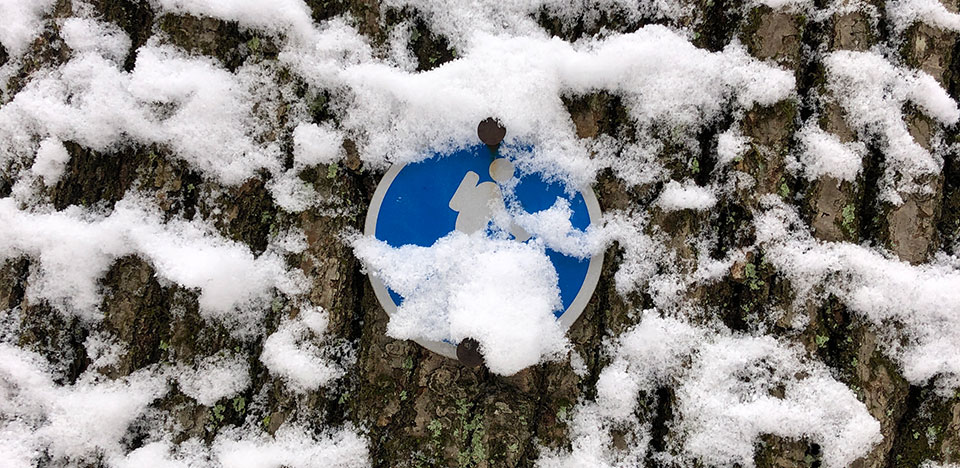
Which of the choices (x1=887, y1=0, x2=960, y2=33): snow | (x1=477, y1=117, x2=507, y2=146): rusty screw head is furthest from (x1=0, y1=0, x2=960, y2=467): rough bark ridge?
(x1=477, y1=117, x2=507, y2=146): rusty screw head

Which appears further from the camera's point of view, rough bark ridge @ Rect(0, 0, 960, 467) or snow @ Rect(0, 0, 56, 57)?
snow @ Rect(0, 0, 56, 57)

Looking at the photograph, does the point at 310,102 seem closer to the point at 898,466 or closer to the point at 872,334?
the point at 872,334

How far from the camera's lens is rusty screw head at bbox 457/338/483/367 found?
4.06 feet

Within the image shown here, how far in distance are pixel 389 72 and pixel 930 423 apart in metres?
1.35

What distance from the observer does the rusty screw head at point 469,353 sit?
124cm

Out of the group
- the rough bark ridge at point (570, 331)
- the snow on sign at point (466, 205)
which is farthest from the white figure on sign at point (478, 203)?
the rough bark ridge at point (570, 331)

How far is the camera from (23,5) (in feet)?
4.52

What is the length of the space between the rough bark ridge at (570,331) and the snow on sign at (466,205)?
44mm

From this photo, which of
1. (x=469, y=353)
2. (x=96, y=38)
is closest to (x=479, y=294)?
(x=469, y=353)

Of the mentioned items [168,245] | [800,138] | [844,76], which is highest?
[844,76]

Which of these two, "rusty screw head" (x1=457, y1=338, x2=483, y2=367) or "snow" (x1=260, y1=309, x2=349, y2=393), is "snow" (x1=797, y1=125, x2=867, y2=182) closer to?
"rusty screw head" (x1=457, y1=338, x2=483, y2=367)

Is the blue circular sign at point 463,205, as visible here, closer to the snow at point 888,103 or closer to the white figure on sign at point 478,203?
the white figure on sign at point 478,203

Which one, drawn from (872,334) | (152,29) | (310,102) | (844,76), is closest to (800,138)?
(844,76)

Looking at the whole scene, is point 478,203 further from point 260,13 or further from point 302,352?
point 260,13
